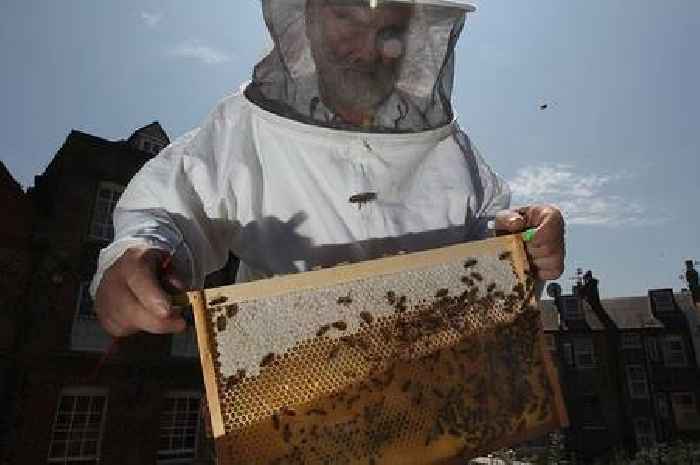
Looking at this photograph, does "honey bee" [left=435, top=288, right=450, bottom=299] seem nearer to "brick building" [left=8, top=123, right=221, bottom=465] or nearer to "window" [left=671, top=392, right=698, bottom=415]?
"brick building" [left=8, top=123, right=221, bottom=465]

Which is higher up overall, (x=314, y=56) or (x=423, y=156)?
(x=314, y=56)

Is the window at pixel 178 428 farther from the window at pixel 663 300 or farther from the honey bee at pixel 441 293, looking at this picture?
the window at pixel 663 300

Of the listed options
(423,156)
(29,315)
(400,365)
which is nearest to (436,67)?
(423,156)

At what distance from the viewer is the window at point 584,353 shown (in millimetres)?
29562

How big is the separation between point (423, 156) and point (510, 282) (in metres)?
0.74

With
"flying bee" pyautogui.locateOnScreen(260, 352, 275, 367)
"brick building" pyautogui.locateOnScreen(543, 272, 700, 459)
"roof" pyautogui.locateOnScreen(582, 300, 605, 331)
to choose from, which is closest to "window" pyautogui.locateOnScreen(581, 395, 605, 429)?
"brick building" pyautogui.locateOnScreen(543, 272, 700, 459)

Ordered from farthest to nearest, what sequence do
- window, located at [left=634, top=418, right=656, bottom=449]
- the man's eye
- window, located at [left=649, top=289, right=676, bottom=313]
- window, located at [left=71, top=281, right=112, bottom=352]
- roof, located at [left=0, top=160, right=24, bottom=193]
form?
window, located at [left=649, top=289, right=676, bottom=313]
window, located at [left=634, top=418, right=656, bottom=449]
roof, located at [left=0, top=160, right=24, bottom=193]
window, located at [left=71, top=281, right=112, bottom=352]
the man's eye

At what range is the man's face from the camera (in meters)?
2.21

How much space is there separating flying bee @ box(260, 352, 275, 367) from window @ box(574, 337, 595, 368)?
Result: 32.8 meters

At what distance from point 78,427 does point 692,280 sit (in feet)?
128

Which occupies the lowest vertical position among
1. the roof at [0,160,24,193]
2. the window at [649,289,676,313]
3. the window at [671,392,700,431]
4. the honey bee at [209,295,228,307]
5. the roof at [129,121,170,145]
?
the window at [671,392,700,431]

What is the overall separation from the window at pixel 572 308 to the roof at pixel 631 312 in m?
1.89

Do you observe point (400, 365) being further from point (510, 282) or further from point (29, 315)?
point (29, 315)

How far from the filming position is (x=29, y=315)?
13.2m
